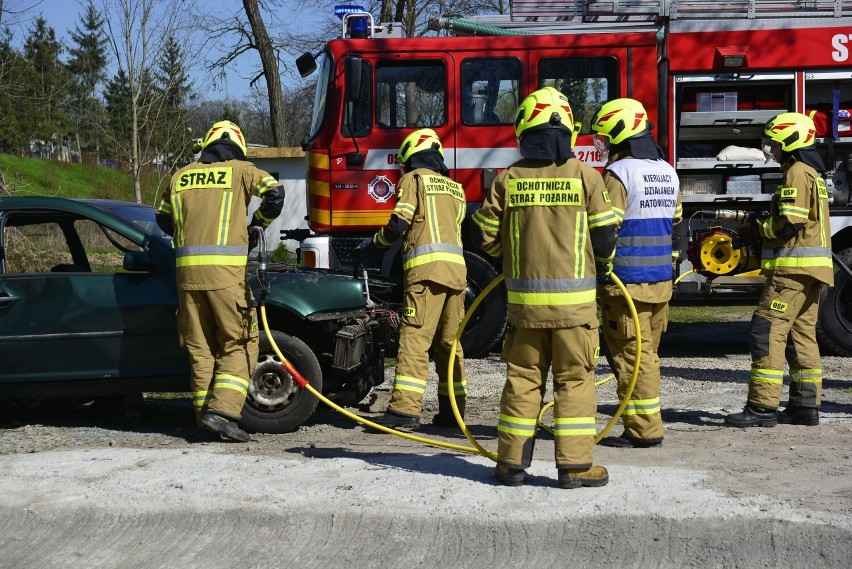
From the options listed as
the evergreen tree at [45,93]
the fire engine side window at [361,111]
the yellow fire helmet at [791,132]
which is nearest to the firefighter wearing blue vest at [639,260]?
the yellow fire helmet at [791,132]

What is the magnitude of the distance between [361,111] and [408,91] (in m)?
0.48

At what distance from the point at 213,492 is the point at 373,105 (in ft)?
17.6

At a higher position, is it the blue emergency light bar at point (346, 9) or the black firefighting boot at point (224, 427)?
the blue emergency light bar at point (346, 9)

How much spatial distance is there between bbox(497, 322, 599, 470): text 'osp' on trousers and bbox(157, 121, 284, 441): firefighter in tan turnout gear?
1.96 m

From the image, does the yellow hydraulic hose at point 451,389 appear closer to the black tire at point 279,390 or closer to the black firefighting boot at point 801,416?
the black tire at point 279,390

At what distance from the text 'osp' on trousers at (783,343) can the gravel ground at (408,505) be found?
333 millimetres

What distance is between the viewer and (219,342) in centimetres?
621

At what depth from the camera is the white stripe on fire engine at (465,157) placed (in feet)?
31.5

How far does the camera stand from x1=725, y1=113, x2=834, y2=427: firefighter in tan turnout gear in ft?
21.6

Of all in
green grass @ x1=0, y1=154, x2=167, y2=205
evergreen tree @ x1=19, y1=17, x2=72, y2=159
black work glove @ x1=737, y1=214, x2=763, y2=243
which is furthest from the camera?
green grass @ x1=0, y1=154, x2=167, y2=205

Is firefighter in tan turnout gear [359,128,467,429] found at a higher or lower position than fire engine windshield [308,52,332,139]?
lower

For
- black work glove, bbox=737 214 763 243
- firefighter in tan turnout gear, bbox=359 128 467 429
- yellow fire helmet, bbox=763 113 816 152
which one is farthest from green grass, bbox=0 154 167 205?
yellow fire helmet, bbox=763 113 816 152

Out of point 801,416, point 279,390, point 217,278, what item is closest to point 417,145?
point 217,278

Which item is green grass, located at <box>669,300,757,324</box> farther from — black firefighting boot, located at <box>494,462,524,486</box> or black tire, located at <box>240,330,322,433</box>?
black firefighting boot, located at <box>494,462,524,486</box>
